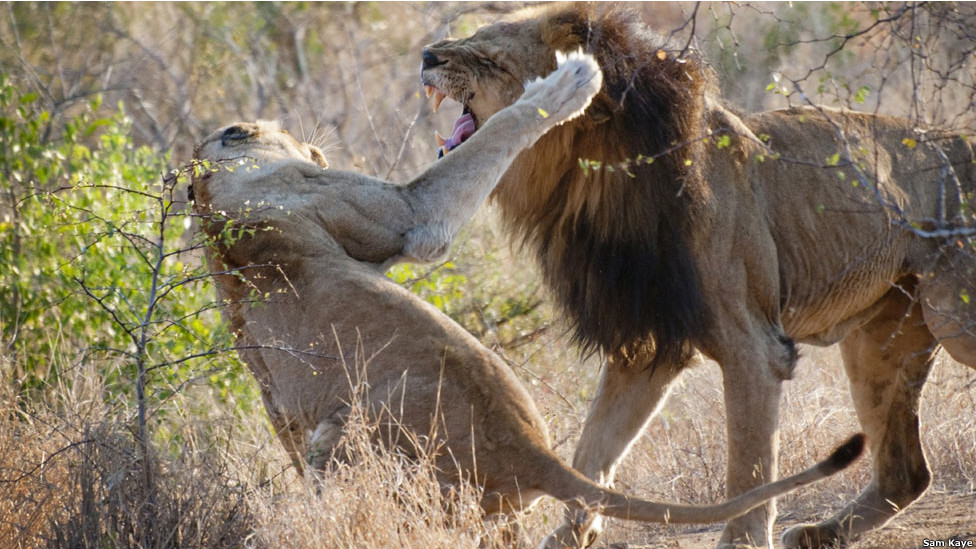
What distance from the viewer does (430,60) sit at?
3986mm

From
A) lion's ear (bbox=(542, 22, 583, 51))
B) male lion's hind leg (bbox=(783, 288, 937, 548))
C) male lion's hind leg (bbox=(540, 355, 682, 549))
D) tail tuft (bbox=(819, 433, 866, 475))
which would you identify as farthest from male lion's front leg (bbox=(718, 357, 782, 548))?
lion's ear (bbox=(542, 22, 583, 51))

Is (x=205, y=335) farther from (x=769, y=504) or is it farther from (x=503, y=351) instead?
(x=769, y=504)

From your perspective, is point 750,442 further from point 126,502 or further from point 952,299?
point 126,502

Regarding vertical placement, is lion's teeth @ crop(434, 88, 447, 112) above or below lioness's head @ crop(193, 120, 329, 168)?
above

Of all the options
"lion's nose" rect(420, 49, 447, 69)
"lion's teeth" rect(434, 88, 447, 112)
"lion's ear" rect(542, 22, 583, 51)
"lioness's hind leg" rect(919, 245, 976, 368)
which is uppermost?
"lion's ear" rect(542, 22, 583, 51)

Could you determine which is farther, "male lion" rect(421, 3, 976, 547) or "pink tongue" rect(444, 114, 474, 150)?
"pink tongue" rect(444, 114, 474, 150)

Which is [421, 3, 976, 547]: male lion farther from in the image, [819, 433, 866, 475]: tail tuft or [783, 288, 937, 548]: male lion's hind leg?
[819, 433, 866, 475]: tail tuft

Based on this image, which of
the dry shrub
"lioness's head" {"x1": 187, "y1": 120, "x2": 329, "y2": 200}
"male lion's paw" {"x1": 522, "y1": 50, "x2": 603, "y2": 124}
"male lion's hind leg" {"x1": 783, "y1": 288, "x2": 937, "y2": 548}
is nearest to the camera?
the dry shrub

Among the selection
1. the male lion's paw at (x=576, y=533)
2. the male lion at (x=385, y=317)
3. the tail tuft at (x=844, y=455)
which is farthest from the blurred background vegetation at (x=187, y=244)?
the tail tuft at (x=844, y=455)

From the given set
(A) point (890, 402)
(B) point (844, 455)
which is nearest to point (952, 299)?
(A) point (890, 402)

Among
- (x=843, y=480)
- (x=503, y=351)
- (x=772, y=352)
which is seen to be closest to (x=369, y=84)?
(x=503, y=351)

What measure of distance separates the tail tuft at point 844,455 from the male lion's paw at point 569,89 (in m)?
1.32

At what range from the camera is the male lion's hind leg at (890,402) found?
14.8 ft

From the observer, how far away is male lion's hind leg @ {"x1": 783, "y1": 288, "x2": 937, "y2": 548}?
14.8 ft
